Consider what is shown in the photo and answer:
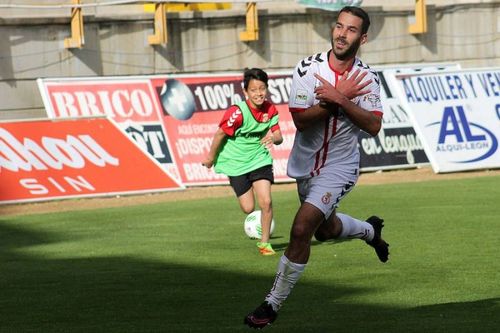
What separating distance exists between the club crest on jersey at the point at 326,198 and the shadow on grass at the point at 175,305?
0.91 metres

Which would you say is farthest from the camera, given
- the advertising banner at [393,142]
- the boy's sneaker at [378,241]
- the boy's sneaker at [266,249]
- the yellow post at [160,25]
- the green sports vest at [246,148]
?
the yellow post at [160,25]

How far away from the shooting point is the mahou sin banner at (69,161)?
73.9 ft

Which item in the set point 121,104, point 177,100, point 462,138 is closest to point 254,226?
point 121,104

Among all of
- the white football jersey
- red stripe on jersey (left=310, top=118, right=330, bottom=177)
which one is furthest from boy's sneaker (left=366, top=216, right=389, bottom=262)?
red stripe on jersey (left=310, top=118, right=330, bottom=177)

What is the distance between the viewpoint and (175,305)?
11.1 metres

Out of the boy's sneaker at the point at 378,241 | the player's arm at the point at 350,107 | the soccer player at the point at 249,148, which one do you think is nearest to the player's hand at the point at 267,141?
the soccer player at the point at 249,148

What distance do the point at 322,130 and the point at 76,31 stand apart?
17183 millimetres

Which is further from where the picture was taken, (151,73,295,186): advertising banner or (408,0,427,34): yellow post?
(408,0,427,34): yellow post

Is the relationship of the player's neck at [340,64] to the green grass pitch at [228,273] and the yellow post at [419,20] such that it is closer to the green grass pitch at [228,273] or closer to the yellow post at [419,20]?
the green grass pitch at [228,273]

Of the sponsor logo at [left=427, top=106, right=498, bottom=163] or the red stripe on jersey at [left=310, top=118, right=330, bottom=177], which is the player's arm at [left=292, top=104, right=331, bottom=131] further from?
the sponsor logo at [left=427, top=106, right=498, bottom=163]

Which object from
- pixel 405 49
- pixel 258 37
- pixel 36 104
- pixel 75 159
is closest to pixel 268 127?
pixel 75 159

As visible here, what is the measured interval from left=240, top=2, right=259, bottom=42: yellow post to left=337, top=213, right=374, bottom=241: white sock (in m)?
17.7

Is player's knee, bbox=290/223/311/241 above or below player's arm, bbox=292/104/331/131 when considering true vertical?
below

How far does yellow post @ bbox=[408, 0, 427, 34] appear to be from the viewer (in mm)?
30672
